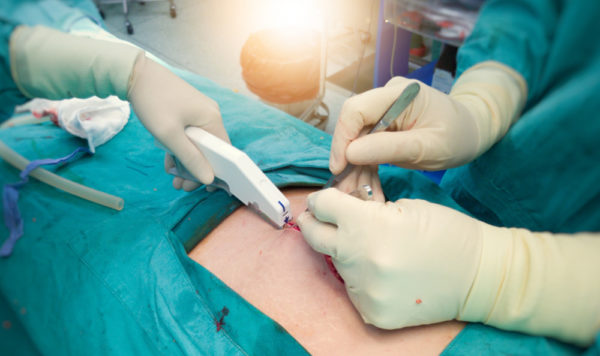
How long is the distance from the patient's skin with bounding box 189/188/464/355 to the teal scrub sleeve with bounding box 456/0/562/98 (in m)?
0.56

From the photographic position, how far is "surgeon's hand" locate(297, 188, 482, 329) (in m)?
0.72

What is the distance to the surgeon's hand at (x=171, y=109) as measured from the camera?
2.85 ft

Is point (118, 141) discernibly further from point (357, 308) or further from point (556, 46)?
point (556, 46)

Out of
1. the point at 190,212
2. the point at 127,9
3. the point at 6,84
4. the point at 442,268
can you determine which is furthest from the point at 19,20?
the point at 127,9

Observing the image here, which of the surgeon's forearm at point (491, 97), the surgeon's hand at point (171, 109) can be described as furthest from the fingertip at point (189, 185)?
the surgeon's forearm at point (491, 97)

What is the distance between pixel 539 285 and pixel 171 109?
0.87 meters

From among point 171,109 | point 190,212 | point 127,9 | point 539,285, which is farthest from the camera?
point 127,9

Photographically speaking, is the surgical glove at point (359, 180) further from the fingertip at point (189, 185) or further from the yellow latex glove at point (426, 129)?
the fingertip at point (189, 185)

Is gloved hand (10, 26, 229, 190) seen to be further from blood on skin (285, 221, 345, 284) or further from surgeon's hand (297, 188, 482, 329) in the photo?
surgeon's hand (297, 188, 482, 329)

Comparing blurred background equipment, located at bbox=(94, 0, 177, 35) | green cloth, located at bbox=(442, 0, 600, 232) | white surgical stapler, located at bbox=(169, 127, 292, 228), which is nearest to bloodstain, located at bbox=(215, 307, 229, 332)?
white surgical stapler, located at bbox=(169, 127, 292, 228)

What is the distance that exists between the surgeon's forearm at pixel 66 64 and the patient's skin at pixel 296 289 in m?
0.47

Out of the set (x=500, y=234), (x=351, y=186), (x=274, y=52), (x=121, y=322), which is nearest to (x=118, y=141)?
(x=121, y=322)

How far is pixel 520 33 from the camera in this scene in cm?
51

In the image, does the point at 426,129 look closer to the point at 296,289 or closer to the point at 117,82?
the point at 296,289
